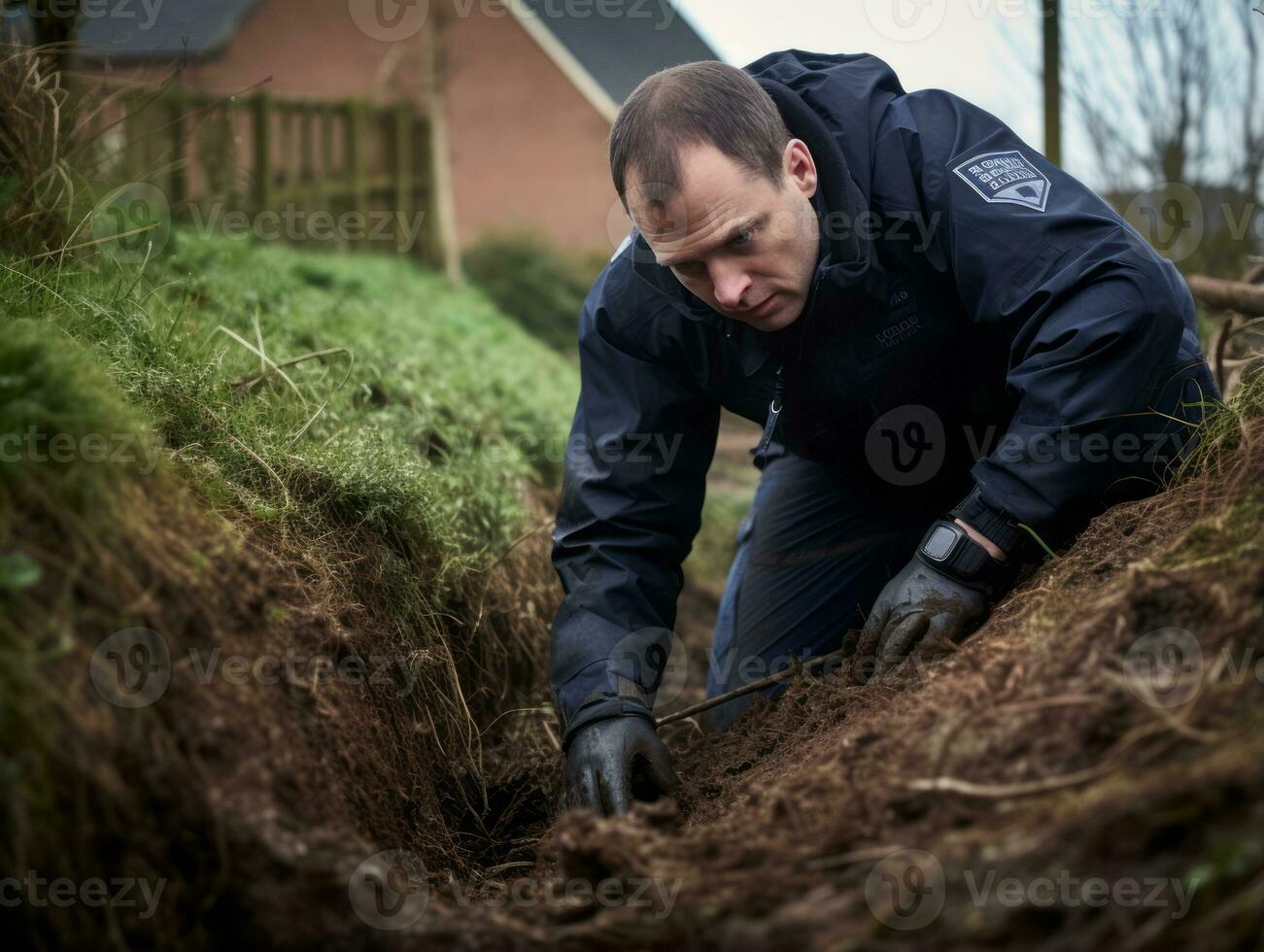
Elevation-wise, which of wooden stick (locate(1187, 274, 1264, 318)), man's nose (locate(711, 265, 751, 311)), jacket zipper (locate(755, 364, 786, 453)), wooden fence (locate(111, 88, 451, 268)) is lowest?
wooden fence (locate(111, 88, 451, 268))

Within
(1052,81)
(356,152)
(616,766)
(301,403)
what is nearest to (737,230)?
(616,766)

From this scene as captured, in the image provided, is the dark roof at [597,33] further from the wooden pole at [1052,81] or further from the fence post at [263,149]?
the wooden pole at [1052,81]

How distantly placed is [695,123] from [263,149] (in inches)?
310

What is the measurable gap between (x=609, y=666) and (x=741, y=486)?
432 centimetres

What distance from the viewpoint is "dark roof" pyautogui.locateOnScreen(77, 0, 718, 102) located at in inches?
552

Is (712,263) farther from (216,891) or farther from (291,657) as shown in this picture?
(216,891)

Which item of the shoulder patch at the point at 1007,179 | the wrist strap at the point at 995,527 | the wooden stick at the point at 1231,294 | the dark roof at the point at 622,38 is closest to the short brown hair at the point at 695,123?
the shoulder patch at the point at 1007,179

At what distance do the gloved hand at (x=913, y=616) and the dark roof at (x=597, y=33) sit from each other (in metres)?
12.1

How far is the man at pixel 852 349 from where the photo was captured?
2258mm

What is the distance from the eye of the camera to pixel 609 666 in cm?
Answer: 248

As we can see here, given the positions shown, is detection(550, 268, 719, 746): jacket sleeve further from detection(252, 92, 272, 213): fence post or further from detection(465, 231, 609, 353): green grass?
detection(252, 92, 272, 213): fence post

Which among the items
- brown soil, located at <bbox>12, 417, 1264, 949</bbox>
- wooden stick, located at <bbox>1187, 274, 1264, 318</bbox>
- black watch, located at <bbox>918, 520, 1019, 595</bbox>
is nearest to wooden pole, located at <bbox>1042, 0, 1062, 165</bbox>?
wooden stick, located at <bbox>1187, 274, 1264, 318</bbox>

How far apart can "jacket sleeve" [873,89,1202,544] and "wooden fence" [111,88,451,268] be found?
21.4ft

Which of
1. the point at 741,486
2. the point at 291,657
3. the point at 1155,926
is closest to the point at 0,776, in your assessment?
the point at 291,657
